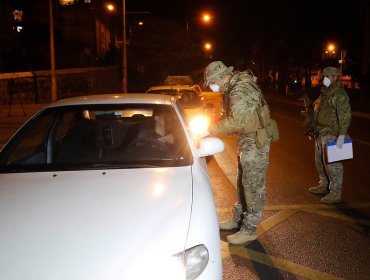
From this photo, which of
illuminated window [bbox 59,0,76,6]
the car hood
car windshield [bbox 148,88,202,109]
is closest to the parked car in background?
car windshield [bbox 148,88,202,109]

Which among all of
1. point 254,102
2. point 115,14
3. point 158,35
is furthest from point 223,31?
point 254,102

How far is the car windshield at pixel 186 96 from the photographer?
1039cm

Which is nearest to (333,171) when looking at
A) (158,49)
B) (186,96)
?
(186,96)

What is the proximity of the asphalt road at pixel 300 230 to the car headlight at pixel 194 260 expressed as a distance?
1470 mm

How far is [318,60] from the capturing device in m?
48.2

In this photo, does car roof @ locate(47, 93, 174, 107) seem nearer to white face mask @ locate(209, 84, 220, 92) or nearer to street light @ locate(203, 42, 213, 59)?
white face mask @ locate(209, 84, 220, 92)

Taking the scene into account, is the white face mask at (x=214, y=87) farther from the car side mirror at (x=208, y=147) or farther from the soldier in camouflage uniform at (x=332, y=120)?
the soldier in camouflage uniform at (x=332, y=120)

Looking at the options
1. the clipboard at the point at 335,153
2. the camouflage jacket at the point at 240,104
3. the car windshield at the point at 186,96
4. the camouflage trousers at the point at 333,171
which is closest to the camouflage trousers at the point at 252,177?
the camouflage jacket at the point at 240,104

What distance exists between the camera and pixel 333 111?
6.22 meters

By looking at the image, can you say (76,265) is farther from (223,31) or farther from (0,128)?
(223,31)

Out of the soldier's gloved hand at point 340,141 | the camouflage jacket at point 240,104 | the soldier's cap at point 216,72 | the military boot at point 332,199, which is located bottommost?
the military boot at point 332,199

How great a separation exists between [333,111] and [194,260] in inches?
164

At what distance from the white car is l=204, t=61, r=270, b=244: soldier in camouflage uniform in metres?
0.44

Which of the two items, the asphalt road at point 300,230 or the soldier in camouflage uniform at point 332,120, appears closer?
the asphalt road at point 300,230
